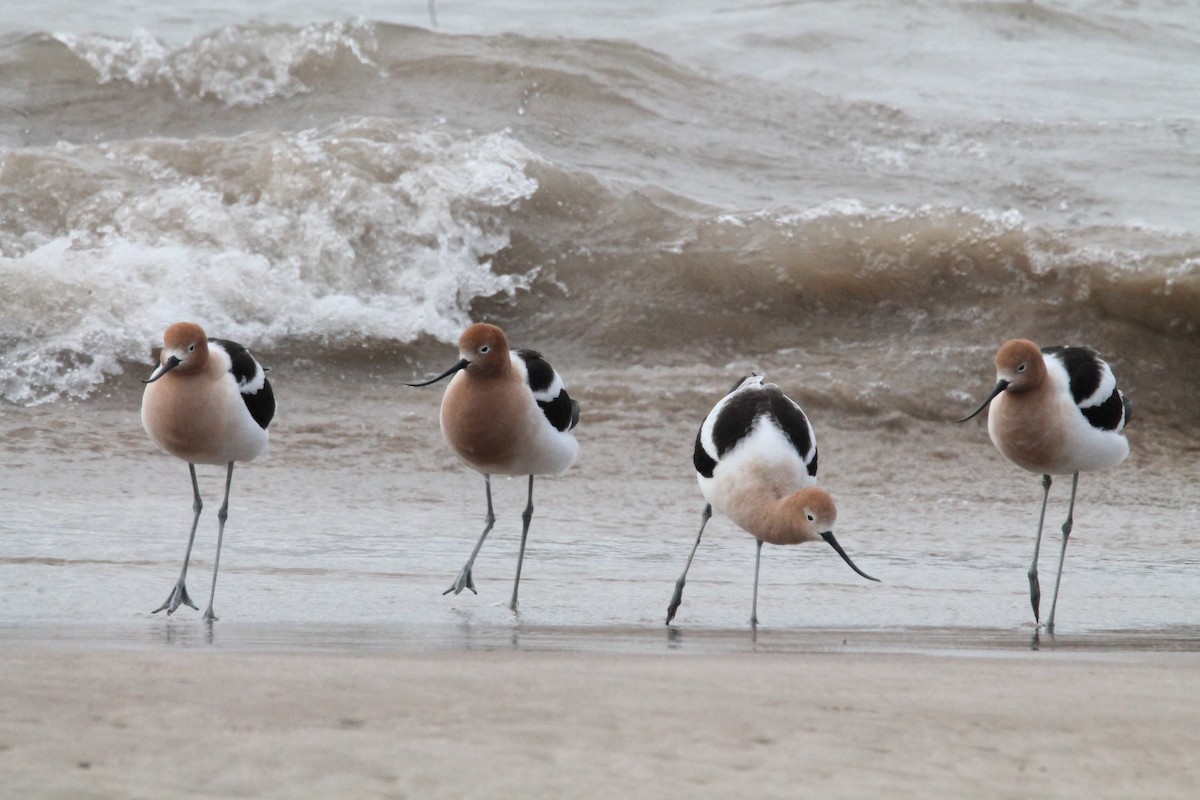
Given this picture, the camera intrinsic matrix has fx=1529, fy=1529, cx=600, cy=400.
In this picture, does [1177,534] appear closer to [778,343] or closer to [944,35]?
[778,343]

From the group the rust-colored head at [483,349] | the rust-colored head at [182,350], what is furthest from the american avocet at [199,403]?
the rust-colored head at [483,349]

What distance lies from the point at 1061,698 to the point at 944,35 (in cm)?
1431

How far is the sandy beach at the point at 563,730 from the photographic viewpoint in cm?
241

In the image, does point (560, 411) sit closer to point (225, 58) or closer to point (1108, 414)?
point (1108, 414)

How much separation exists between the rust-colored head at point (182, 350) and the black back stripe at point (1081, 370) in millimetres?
3318

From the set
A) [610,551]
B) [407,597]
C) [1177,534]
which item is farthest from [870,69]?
[407,597]

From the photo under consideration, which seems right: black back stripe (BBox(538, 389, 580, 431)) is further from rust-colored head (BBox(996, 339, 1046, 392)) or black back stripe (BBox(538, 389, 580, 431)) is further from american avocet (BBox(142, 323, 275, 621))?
rust-colored head (BBox(996, 339, 1046, 392))

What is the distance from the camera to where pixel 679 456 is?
7.88m

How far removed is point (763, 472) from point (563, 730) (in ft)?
8.94

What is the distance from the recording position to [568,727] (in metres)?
2.78

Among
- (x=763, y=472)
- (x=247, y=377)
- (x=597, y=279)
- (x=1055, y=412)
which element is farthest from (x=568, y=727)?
(x=597, y=279)

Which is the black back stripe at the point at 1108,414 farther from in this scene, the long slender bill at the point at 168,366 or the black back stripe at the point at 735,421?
the long slender bill at the point at 168,366

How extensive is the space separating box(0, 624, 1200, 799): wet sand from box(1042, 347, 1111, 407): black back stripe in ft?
7.68

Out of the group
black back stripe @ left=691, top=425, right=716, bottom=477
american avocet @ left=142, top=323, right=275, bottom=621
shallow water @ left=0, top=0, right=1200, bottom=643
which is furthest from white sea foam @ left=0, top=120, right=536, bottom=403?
black back stripe @ left=691, top=425, right=716, bottom=477
